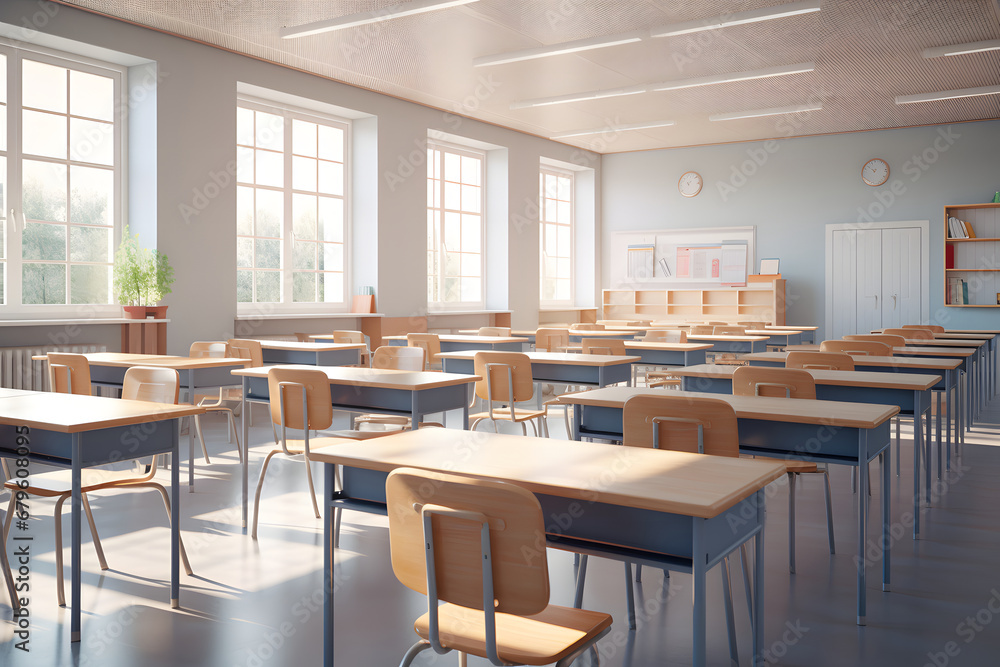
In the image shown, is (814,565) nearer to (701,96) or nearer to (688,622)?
(688,622)

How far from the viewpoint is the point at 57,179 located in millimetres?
6684

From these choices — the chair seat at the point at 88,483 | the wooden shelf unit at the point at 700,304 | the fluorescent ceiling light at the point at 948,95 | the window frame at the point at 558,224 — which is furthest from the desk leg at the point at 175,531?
the wooden shelf unit at the point at 700,304

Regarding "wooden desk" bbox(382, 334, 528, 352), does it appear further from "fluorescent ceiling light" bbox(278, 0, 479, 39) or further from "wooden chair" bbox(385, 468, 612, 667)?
"wooden chair" bbox(385, 468, 612, 667)

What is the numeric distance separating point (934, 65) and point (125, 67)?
25.6 feet

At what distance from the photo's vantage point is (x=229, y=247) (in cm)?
770

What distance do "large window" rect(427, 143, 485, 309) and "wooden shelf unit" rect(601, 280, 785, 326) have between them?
2938 mm

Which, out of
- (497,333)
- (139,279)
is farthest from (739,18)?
(139,279)

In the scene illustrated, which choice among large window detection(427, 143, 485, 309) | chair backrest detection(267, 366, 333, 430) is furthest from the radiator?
large window detection(427, 143, 485, 309)

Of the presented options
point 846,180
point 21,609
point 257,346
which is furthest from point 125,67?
point 846,180

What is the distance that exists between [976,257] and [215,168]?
973cm

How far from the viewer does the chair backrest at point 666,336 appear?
710 cm

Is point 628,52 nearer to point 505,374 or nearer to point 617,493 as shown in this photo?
point 505,374

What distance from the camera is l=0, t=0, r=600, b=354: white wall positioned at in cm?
698

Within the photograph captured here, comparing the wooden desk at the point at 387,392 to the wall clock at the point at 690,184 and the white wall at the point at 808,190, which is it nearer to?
the white wall at the point at 808,190
